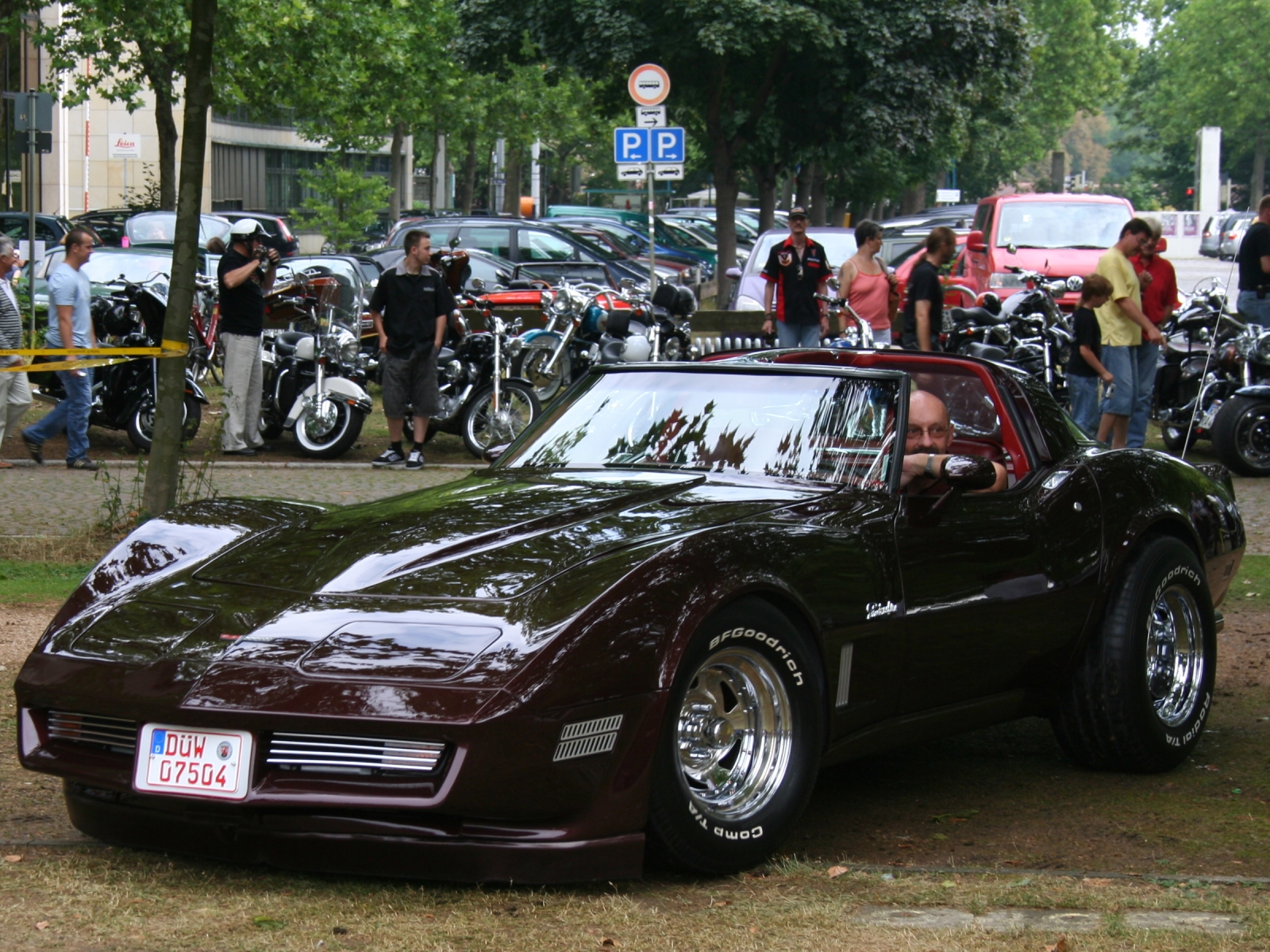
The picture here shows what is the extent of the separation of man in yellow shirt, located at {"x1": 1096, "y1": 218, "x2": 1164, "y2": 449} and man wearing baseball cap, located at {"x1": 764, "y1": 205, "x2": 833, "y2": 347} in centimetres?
308

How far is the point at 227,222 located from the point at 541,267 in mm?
6572

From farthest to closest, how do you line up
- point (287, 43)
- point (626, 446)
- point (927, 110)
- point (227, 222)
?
1. point (287, 43)
2. point (927, 110)
3. point (227, 222)
4. point (626, 446)

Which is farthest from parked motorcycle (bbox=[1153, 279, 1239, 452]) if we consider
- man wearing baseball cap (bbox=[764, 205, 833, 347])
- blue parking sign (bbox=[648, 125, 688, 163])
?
blue parking sign (bbox=[648, 125, 688, 163])

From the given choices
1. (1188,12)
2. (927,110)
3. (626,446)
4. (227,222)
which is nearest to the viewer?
(626,446)

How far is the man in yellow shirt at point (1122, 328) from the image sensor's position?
12047 millimetres

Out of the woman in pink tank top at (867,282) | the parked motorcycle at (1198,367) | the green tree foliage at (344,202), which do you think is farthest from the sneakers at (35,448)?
the green tree foliage at (344,202)

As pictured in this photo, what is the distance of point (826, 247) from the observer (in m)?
21.8

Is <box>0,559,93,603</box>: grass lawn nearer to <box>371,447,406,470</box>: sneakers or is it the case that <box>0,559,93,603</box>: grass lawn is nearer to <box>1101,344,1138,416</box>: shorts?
<box>371,447,406,470</box>: sneakers

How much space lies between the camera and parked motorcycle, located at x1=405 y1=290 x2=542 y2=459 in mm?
14180

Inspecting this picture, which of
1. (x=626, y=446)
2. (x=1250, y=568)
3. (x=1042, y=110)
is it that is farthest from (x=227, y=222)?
(x=1042, y=110)

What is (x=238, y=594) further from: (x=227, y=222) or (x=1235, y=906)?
(x=227, y=222)

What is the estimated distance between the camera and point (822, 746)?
459 cm

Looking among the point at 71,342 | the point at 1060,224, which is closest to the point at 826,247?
the point at 1060,224

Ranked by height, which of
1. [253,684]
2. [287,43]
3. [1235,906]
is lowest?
[1235,906]
